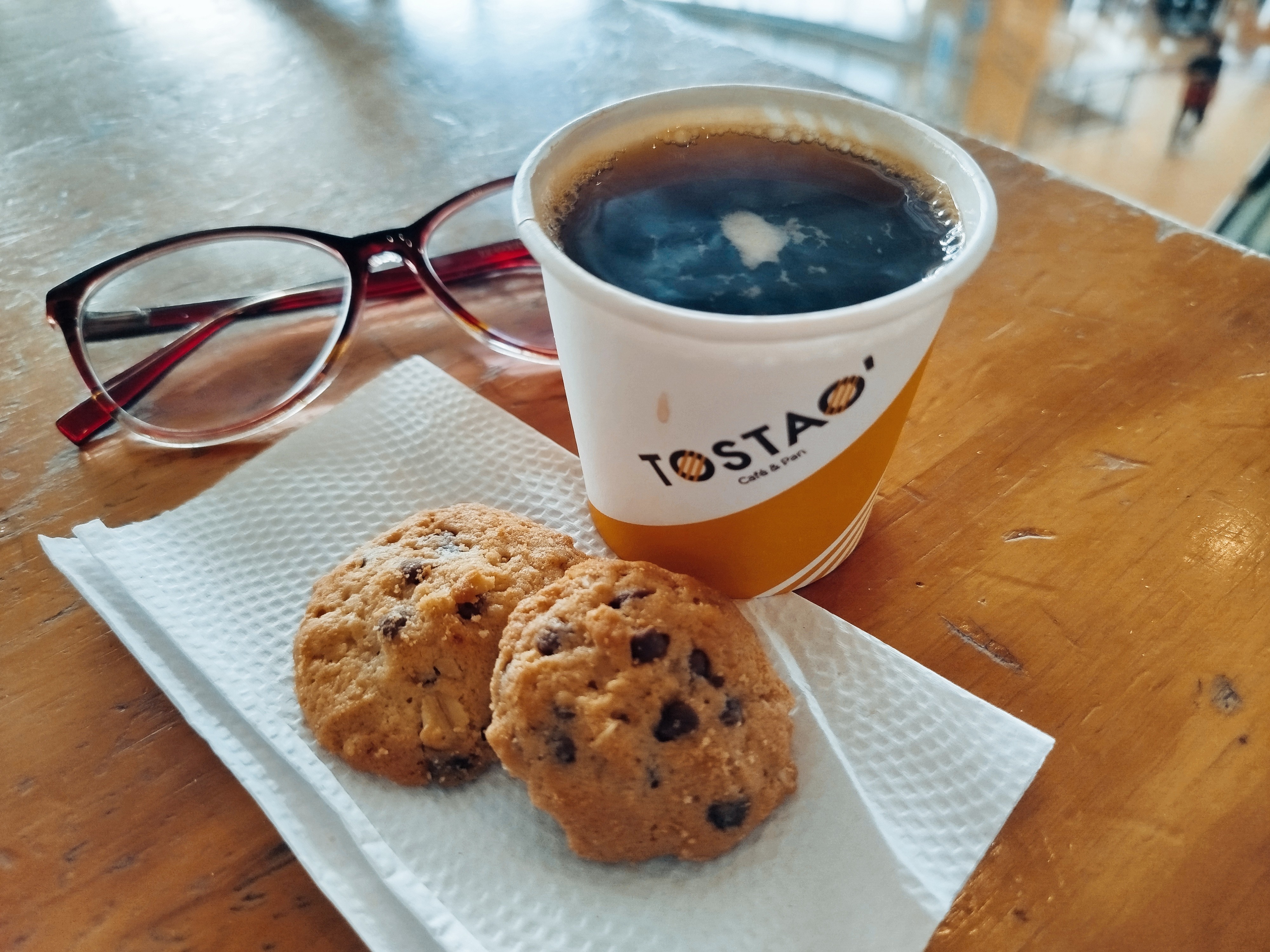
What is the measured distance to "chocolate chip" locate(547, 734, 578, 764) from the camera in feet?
1.73

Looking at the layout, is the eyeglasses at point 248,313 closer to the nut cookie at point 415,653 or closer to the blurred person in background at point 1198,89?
the nut cookie at point 415,653

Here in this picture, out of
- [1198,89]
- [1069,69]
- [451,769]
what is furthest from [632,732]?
[1198,89]

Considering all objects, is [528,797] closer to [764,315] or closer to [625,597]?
[625,597]

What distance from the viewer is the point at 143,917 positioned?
542 mm

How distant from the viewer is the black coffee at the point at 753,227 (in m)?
0.58

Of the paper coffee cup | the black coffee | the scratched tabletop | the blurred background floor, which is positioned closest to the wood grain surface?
the scratched tabletop

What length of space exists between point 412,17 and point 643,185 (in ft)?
4.34

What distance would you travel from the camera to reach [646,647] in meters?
0.54

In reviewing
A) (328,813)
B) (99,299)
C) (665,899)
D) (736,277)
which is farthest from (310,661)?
(99,299)

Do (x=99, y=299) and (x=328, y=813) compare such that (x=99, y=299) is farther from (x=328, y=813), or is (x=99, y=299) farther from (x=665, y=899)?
(x=665, y=899)

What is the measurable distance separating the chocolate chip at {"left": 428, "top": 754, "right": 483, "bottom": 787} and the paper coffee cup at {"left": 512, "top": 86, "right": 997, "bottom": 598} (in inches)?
8.4

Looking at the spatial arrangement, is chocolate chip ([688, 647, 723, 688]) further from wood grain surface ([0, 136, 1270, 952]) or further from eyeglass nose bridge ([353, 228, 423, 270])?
eyeglass nose bridge ([353, 228, 423, 270])

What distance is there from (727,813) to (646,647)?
11 cm

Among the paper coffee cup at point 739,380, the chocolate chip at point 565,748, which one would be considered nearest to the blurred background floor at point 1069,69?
the paper coffee cup at point 739,380
